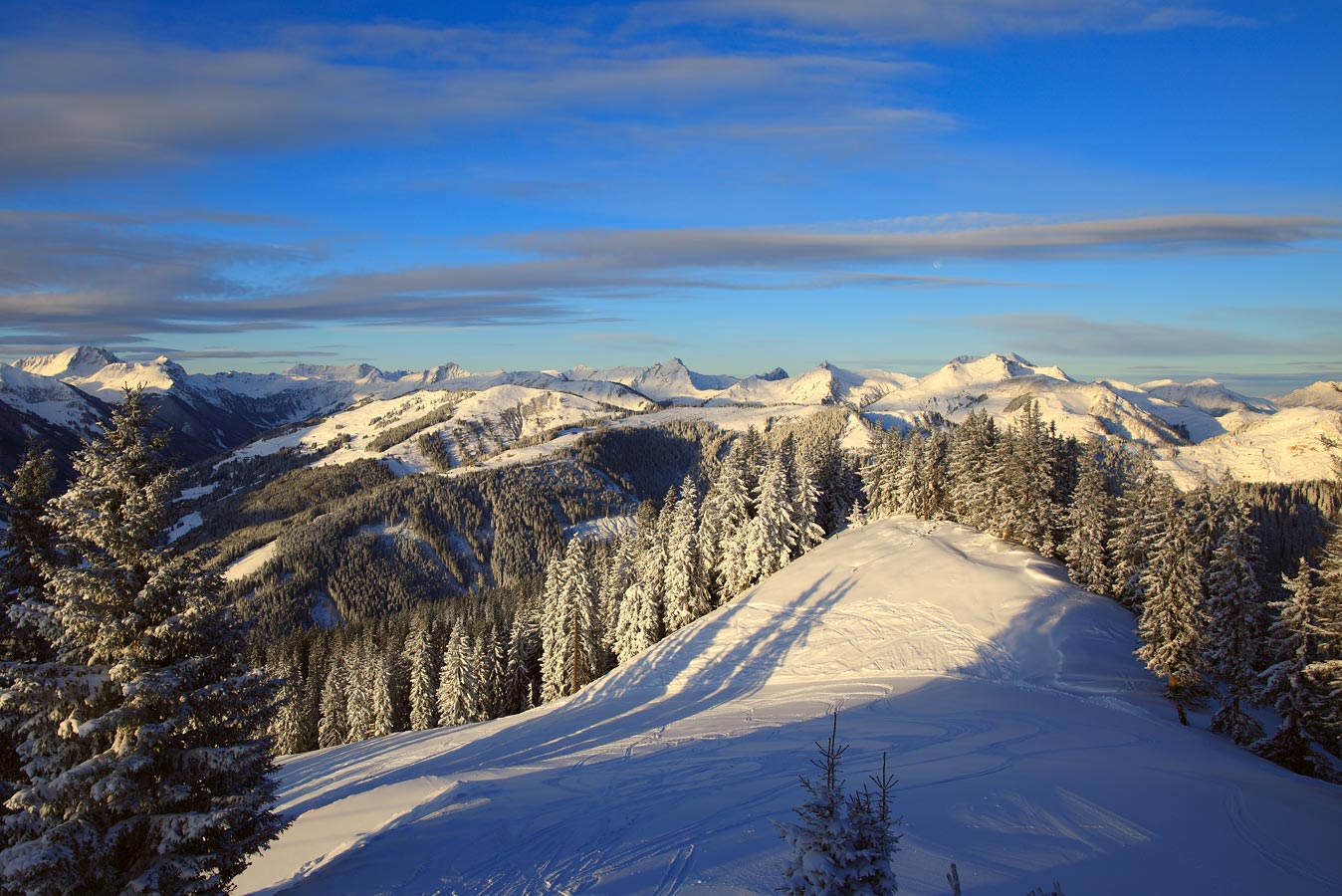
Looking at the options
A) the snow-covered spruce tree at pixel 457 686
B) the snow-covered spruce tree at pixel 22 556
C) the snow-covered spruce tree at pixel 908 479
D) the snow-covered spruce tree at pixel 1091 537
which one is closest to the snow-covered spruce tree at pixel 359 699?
the snow-covered spruce tree at pixel 457 686

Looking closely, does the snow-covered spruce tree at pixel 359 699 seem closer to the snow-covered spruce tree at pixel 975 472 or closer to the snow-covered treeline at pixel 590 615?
the snow-covered treeline at pixel 590 615

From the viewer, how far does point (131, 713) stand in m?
11.5

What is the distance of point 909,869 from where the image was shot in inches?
530

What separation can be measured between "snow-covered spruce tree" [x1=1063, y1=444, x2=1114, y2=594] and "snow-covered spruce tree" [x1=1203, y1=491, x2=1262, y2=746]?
1296cm

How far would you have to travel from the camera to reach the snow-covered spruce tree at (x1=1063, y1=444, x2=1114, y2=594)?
4522 cm

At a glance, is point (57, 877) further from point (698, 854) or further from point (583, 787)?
point (583, 787)

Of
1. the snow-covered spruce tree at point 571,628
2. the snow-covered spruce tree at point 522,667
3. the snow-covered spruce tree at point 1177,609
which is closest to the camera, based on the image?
the snow-covered spruce tree at point 1177,609

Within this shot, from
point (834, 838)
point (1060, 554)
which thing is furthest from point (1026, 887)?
point (1060, 554)

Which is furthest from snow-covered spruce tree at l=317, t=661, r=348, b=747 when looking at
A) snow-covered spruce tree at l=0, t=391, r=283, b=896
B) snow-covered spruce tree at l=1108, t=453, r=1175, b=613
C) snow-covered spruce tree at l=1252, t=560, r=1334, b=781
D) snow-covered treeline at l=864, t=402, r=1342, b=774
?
snow-covered spruce tree at l=1252, t=560, r=1334, b=781

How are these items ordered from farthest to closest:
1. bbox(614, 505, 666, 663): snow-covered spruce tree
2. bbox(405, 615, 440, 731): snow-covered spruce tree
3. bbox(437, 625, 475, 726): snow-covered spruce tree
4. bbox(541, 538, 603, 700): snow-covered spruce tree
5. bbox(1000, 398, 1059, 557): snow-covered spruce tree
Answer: bbox(405, 615, 440, 731): snow-covered spruce tree < bbox(437, 625, 475, 726): snow-covered spruce tree < bbox(541, 538, 603, 700): snow-covered spruce tree < bbox(614, 505, 666, 663): snow-covered spruce tree < bbox(1000, 398, 1059, 557): snow-covered spruce tree

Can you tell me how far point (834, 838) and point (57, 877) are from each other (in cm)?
1101

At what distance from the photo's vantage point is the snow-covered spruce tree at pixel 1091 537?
4522 cm

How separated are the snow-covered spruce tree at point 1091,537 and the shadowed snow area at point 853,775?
2.82m

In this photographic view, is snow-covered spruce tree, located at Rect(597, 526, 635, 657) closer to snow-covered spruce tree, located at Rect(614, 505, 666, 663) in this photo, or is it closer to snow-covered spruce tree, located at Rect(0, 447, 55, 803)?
snow-covered spruce tree, located at Rect(614, 505, 666, 663)
